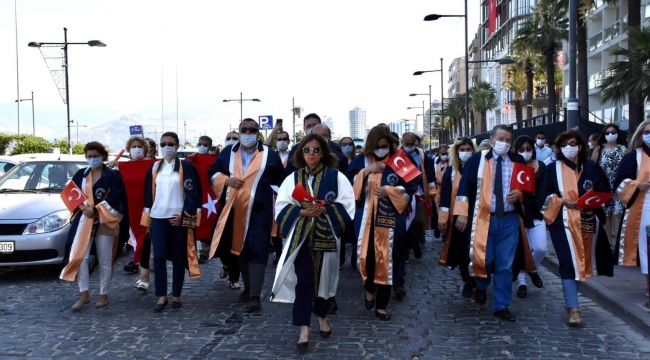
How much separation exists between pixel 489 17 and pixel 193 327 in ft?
287

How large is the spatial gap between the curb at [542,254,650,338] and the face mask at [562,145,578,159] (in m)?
1.58

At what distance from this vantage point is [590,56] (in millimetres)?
42875

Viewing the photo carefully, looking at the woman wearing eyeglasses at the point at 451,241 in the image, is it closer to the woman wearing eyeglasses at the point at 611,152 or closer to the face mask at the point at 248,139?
the face mask at the point at 248,139

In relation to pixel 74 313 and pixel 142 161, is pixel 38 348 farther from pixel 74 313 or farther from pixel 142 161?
pixel 142 161

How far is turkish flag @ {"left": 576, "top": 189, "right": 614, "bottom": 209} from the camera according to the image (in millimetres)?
6859

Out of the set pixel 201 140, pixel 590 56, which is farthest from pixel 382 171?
pixel 590 56

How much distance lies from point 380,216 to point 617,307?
8.50 ft

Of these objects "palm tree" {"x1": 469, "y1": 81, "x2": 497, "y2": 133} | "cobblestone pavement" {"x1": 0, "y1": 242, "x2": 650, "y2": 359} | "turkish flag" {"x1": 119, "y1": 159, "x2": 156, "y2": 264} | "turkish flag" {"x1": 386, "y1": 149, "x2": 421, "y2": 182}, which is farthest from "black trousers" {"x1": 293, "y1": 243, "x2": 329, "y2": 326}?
"palm tree" {"x1": 469, "y1": 81, "x2": 497, "y2": 133}

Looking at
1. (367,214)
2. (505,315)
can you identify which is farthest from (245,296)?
(505,315)

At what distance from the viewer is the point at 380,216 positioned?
7137mm

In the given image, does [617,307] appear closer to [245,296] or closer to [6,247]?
[245,296]

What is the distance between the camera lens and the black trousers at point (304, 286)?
604 centimetres

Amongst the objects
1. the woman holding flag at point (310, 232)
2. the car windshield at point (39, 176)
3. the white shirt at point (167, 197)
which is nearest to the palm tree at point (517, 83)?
the car windshield at point (39, 176)

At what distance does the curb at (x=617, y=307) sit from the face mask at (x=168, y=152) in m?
4.83
